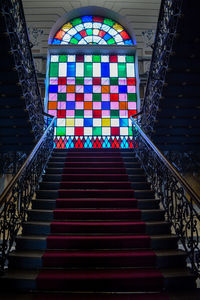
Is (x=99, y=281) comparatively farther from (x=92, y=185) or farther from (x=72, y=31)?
(x=72, y=31)

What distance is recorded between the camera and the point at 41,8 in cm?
1127

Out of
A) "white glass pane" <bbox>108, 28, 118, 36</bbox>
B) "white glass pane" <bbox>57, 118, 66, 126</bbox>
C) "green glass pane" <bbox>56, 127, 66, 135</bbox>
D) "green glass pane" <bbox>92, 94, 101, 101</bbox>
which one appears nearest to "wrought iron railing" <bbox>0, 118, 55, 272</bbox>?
"green glass pane" <bbox>56, 127, 66, 135</bbox>

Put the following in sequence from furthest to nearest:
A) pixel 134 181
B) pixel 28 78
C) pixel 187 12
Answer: pixel 28 78 < pixel 134 181 < pixel 187 12

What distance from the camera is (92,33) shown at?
11.8 meters

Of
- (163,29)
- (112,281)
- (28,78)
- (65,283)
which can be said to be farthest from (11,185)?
(163,29)

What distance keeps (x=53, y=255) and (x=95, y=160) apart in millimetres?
3235

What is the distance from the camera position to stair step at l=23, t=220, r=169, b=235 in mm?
3613

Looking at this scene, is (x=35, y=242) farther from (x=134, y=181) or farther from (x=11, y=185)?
(x=134, y=181)

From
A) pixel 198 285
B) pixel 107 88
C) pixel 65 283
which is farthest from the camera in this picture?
pixel 107 88

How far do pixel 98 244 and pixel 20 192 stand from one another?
1.48 meters

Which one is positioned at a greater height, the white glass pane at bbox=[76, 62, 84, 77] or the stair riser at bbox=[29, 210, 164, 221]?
the white glass pane at bbox=[76, 62, 84, 77]

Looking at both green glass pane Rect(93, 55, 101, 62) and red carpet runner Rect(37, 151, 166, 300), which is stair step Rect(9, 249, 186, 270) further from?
green glass pane Rect(93, 55, 101, 62)

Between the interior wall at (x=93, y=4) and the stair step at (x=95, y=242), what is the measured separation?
8.73 metres

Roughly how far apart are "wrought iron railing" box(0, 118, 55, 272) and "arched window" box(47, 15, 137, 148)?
4.38 meters
